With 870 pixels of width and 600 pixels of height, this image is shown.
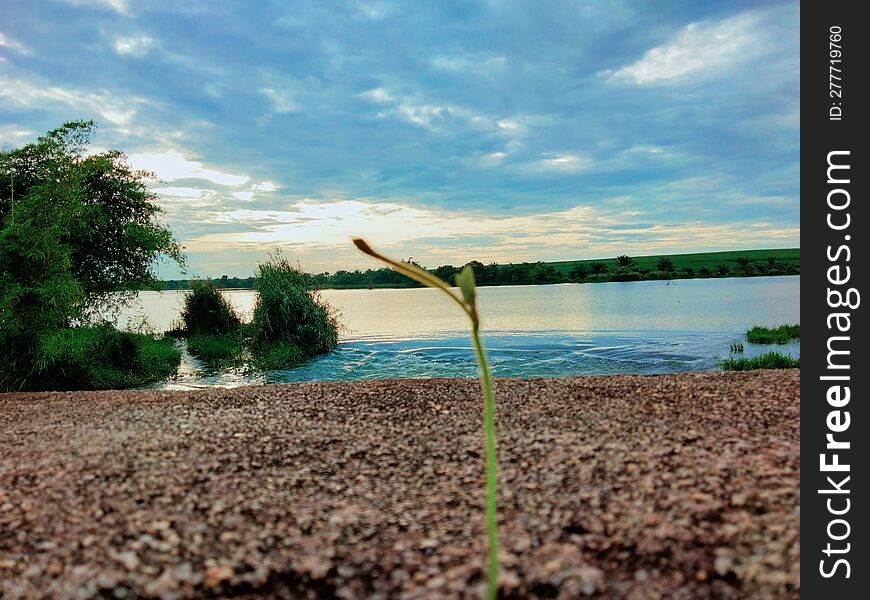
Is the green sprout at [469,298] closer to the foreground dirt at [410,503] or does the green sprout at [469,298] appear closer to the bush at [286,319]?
the foreground dirt at [410,503]

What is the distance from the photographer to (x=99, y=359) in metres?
14.0

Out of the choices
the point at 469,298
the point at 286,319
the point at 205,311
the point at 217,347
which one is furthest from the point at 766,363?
the point at 205,311

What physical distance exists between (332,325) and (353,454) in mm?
13511

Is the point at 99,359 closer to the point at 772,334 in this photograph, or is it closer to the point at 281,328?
the point at 281,328

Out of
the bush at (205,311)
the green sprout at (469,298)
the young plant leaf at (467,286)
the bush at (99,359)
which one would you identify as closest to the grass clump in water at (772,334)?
the bush at (205,311)

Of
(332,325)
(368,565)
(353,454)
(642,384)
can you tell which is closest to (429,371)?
(332,325)

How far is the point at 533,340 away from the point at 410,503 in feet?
49.2

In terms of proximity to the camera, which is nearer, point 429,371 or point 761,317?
point 429,371

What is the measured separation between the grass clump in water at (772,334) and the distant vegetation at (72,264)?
17.0m

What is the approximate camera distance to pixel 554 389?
7551 millimetres

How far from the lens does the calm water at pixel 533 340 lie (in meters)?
14.0
